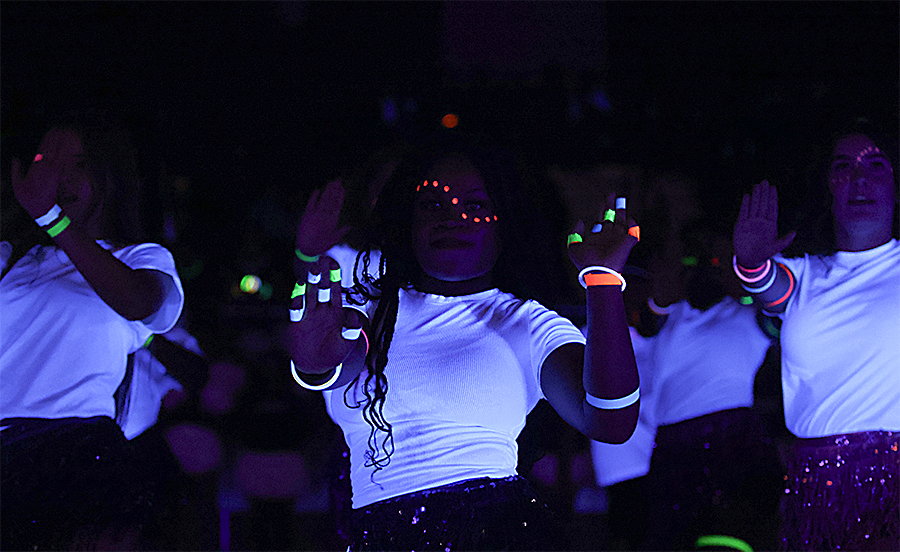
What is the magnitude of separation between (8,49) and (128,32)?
1.57 feet

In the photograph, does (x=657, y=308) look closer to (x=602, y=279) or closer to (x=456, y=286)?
(x=456, y=286)

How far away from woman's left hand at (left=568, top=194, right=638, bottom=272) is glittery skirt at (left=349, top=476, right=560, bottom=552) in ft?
1.95

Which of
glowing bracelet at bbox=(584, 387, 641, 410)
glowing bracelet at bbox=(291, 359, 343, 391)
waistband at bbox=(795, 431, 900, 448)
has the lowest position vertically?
waistband at bbox=(795, 431, 900, 448)

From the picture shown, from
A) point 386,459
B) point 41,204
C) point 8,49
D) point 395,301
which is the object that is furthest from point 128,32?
point 386,459

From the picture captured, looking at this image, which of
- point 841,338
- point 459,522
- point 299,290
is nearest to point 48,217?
point 299,290

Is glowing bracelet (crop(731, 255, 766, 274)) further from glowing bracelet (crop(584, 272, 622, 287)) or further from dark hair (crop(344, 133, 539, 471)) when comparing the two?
glowing bracelet (crop(584, 272, 622, 287))

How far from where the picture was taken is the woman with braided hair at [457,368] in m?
1.74

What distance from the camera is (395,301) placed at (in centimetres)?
208

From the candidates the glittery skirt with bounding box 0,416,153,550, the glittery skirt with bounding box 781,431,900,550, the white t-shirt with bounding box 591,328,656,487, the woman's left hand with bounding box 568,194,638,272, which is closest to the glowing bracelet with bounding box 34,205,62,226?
the glittery skirt with bounding box 0,416,153,550

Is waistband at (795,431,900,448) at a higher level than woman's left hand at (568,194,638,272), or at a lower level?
lower

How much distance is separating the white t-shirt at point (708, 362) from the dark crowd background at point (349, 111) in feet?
1.32

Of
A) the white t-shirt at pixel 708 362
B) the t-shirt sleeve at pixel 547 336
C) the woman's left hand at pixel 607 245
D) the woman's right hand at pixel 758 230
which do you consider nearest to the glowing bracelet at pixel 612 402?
the t-shirt sleeve at pixel 547 336

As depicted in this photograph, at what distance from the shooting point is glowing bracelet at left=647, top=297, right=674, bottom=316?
297cm

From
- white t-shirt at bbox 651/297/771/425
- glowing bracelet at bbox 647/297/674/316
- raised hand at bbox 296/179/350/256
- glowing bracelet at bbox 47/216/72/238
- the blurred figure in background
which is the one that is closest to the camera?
glowing bracelet at bbox 47/216/72/238
